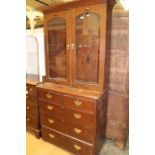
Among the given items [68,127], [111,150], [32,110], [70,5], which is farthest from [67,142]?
[70,5]

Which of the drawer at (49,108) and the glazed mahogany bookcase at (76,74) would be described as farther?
the drawer at (49,108)

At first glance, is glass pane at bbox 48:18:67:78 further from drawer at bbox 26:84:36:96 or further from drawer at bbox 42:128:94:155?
drawer at bbox 42:128:94:155

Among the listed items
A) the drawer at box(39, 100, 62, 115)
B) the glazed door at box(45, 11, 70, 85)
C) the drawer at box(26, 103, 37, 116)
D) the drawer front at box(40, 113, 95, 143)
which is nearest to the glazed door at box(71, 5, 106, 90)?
the glazed door at box(45, 11, 70, 85)

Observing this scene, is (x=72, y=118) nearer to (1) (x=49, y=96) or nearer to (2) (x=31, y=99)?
(1) (x=49, y=96)

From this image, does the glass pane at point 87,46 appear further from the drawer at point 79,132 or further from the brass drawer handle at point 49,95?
the drawer at point 79,132

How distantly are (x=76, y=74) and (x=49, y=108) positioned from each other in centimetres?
59

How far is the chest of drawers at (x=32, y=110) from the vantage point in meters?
2.13

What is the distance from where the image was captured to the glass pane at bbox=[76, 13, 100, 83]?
1637mm

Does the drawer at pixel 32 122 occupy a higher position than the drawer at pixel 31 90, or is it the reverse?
the drawer at pixel 31 90

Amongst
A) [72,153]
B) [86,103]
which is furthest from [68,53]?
[72,153]

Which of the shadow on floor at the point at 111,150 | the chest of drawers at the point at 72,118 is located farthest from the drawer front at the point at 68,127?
the shadow on floor at the point at 111,150

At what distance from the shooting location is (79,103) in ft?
5.41
